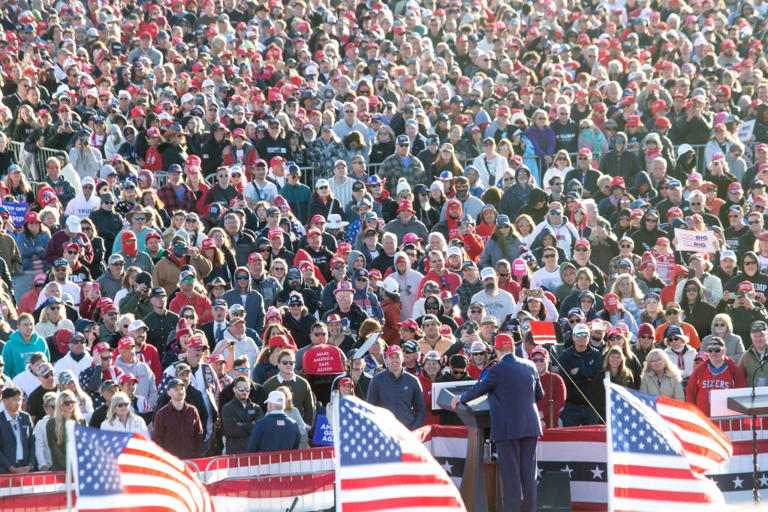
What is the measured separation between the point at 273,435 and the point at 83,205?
769cm

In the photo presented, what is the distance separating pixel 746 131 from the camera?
1002 inches

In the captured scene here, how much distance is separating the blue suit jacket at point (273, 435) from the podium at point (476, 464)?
145 cm

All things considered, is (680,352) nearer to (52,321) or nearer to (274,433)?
(274,433)

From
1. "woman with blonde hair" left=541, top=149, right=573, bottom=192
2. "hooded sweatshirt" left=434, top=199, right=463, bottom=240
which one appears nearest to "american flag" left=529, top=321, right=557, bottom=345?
"hooded sweatshirt" left=434, top=199, right=463, bottom=240

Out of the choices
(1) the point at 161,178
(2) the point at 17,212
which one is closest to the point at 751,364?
(2) the point at 17,212

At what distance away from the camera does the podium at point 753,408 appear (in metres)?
12.8

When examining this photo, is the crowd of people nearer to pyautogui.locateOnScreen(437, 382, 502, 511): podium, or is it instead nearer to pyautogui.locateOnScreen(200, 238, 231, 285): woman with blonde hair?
pyautogui.locateOnScreen(200, 238, 231, 285): woman with blonde hair

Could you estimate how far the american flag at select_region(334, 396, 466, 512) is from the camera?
385 inches

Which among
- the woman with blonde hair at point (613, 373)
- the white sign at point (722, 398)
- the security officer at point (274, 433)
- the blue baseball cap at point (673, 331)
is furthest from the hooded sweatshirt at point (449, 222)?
the white sign at point (722, 398)

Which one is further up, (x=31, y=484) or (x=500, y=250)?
(x=500, y=250)

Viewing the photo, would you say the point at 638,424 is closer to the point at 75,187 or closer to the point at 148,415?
the point at 148,415

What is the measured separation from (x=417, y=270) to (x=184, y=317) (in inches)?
158

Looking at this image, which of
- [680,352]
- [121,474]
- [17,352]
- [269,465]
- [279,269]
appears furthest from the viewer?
[279,269]

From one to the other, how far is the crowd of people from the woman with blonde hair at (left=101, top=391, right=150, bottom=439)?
25mm
